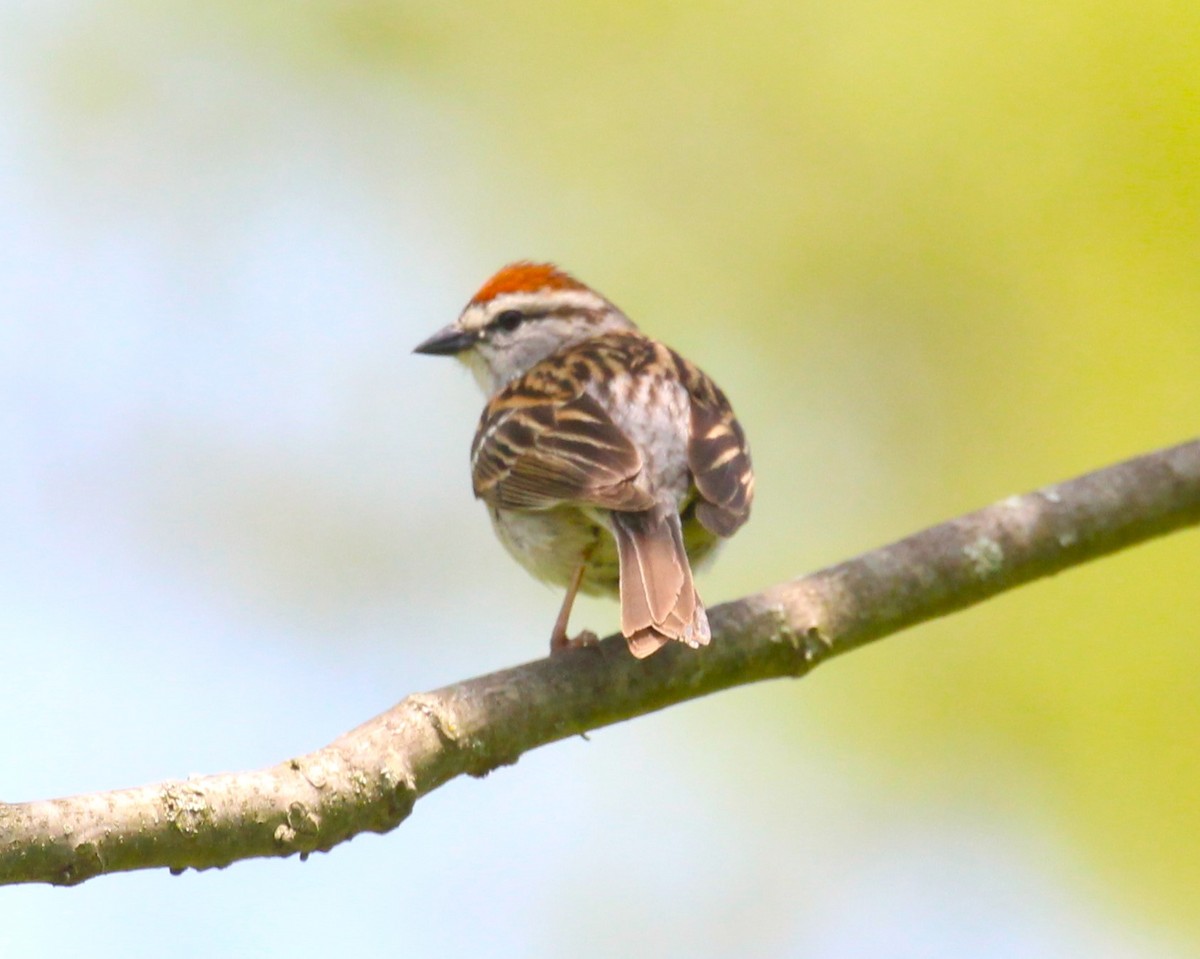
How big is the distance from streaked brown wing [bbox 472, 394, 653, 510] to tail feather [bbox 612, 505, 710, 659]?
0.33ft

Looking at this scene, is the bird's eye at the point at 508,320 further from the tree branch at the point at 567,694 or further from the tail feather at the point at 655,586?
the tree branch at the point at 567,694

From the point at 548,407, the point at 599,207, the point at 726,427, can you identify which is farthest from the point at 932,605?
the point at 599,207

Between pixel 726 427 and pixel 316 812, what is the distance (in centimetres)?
281

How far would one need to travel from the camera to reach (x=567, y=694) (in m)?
4.31

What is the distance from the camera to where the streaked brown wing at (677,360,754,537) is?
5254 millimetres

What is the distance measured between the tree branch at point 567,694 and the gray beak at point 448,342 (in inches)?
130

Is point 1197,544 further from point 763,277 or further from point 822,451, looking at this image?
point 763,277

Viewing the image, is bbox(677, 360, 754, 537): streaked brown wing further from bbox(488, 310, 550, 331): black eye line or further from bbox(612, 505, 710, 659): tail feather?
bbox(488, 310, 550, 331): black eye line

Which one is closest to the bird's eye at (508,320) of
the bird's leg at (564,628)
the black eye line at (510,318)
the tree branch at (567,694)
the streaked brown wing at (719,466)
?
the black eye line at (510,318)

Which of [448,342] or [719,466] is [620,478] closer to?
[719,466]

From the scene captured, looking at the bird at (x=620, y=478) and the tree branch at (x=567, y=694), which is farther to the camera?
the bird at (x=620, y=478)

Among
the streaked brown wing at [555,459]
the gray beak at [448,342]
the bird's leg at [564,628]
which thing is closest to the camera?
the bird's leg at [564,628]

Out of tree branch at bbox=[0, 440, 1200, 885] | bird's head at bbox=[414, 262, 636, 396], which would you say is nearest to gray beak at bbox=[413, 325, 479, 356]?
bird's head at bbox=[414, 262, 636, 396]

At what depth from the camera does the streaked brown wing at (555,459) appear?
5.24 m
